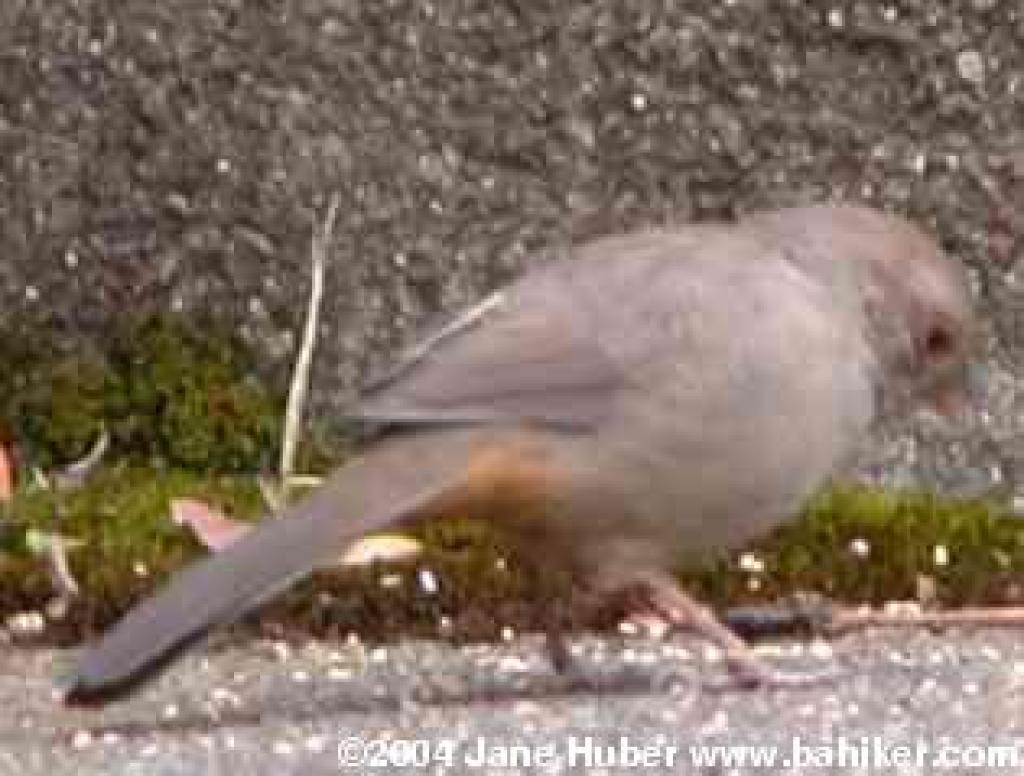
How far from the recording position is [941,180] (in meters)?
6.31

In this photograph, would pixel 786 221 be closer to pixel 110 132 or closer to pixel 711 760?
pixel 711 760

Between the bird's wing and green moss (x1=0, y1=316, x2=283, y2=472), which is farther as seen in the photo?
green moss (x1=0, y1=316, x2=283, y2=472)

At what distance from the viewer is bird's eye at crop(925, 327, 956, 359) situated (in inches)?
210

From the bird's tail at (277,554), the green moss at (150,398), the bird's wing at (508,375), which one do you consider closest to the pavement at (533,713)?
the bird's tail at (277,554)

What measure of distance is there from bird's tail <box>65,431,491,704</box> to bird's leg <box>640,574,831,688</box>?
35 cm

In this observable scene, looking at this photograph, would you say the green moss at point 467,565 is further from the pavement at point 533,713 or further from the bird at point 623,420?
the bird at point 623,420

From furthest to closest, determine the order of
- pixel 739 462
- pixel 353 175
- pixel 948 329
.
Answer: pixel 353 175, pixel 948 329, pixel 739 462

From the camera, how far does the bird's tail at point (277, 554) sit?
450 cm

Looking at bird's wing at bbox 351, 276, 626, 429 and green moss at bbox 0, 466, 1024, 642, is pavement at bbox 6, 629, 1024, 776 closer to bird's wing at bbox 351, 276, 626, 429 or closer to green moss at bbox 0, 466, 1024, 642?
green moss at bbox 0, 466, 1024, 642

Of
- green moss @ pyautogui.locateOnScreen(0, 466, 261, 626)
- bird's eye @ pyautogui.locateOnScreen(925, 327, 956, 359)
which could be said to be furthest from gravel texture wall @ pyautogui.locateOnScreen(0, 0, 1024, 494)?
bird's eye @ pyautogui.locateOnScreen(925, 327, 956, 359)

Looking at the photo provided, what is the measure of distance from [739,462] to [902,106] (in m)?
1.51

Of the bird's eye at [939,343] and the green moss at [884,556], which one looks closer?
the bird's eye at [939,343]

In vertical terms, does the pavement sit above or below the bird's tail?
below

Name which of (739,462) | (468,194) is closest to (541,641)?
(739,462)
